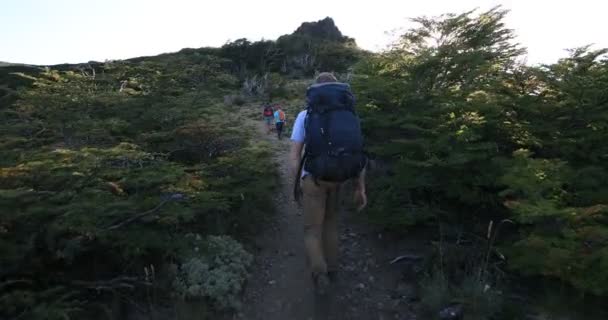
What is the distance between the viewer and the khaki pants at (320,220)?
3.99m

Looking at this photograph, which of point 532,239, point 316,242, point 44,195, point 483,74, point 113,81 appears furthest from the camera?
point 113,81

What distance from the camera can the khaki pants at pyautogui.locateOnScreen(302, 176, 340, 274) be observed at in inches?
157

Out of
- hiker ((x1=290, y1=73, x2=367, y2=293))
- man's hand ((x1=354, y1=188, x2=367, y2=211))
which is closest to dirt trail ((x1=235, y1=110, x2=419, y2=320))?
hiker ((x1=290, y1=73, x2=367, y2=293))

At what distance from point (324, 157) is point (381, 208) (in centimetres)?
215

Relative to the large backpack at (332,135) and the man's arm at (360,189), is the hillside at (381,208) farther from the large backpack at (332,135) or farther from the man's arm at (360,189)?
the large backpack at (332,135)

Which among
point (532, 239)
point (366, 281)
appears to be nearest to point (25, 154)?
point (366, 281)

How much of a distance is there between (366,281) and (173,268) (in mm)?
1994

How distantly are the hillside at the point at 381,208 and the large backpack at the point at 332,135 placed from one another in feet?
4.14

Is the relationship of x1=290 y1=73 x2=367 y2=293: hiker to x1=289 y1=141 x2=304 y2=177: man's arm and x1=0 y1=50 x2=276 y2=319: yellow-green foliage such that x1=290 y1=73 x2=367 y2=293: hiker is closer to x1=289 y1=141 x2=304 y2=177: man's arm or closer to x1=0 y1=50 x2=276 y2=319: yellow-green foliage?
x1=289 y1=141 x2=304 y2=177: man's arm

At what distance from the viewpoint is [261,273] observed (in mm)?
5184

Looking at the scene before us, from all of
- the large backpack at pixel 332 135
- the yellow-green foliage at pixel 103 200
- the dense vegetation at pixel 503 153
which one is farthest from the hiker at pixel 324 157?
the dense vegetation at pixel 503 153

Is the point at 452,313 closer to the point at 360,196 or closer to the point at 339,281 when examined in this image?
the point at 360,196

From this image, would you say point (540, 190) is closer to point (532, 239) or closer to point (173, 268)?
point (532, 239)

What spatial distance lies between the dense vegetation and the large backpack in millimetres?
1415
